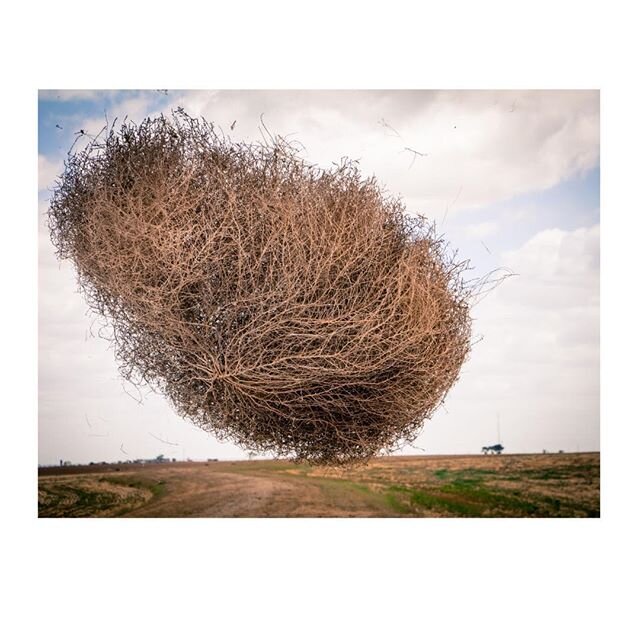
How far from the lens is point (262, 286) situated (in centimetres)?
566

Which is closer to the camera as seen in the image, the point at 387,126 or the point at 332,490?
the point at 387,126

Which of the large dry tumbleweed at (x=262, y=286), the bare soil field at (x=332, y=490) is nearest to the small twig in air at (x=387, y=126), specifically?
the large dry tumbleweed at (x=262, y=286)

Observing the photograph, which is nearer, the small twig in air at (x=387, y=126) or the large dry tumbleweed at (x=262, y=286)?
the large dry tumbleweed at (x=262, y=286)

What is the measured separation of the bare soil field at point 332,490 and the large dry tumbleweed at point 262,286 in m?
0.22

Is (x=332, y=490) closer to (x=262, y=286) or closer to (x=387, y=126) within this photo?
(x=262, y=286)

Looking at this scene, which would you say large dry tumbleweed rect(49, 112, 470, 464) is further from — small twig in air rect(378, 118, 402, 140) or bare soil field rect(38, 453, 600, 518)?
small twig in air rect(378, 118, 402, 140)

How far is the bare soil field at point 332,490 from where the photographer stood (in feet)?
20.6

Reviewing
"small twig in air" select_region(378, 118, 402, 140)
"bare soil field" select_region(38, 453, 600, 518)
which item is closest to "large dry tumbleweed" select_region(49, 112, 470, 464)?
"bare soil field" select_region(38, 453, 600, 518)

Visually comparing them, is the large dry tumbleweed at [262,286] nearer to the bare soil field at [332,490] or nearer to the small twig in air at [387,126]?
the bare soil field at [332,490]

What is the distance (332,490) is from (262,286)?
149 cm

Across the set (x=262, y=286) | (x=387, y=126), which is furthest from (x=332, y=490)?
(x=387, y=126)

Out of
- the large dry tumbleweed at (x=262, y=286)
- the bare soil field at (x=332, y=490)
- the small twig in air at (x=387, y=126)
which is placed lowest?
the bare soil field at (x=332, y=490)

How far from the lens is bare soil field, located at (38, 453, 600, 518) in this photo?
6.28 meters

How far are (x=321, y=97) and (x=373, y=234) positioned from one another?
3.07ft
